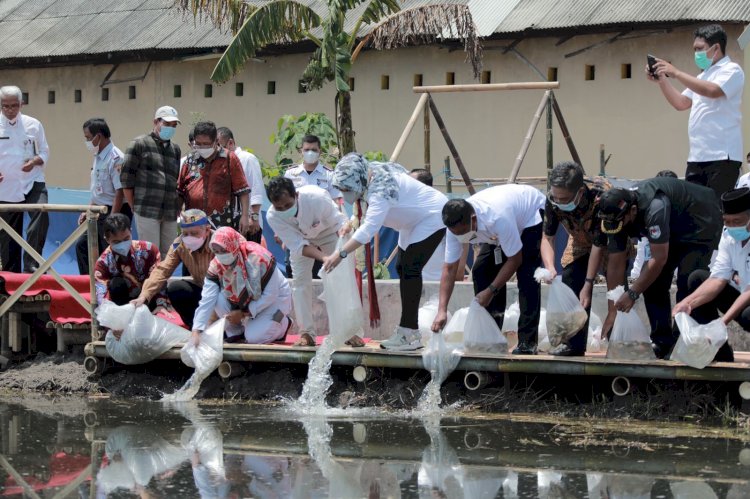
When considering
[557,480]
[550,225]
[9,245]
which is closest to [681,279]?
[550,225]

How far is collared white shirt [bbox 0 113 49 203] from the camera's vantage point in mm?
12531

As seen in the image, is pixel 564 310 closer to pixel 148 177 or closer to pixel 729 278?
pixel 729 278

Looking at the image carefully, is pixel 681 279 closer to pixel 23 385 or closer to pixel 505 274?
pixel 505 274

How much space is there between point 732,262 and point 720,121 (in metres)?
1.69

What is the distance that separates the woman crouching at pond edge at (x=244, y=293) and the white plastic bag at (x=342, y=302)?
2.16 ft

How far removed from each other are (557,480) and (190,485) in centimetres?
186

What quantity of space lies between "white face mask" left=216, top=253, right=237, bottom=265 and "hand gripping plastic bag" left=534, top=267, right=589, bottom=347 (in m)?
2.31

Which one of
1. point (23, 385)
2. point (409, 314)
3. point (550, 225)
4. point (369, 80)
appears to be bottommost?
point (23, 385)

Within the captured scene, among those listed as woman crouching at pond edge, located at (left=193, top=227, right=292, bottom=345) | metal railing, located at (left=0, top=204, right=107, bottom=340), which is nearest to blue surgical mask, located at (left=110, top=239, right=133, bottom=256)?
metal railing, located at (left=0, top=204, right=107, bottom=340)

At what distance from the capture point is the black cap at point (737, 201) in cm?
827

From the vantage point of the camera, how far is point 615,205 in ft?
27.8

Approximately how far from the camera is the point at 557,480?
690 centimetres

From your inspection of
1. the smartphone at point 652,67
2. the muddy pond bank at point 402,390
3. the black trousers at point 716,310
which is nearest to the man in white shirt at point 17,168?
the muddy pond bank at point 402,390

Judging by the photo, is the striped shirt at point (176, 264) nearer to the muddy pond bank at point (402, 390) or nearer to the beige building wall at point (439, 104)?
the muddy pond bank at point (402, 390)
